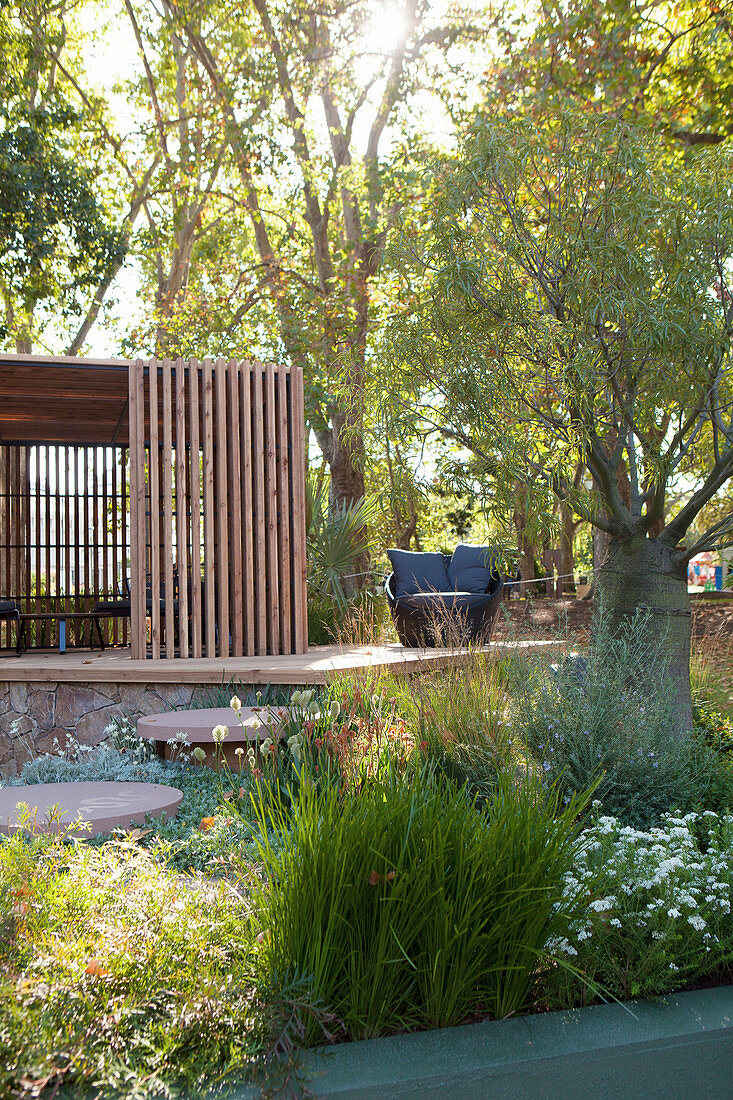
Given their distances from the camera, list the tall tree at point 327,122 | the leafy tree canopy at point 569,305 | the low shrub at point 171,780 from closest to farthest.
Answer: the low shrub at point 171,780 → the leafy tree canopy at point 569,305 → the tall tree at point 327,122

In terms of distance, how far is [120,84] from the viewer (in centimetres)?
1453

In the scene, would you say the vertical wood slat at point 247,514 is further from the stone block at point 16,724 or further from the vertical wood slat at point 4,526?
the vertical wood slat at point 4,526

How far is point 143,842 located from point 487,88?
435 inches

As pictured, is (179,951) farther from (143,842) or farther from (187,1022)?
(143,842)

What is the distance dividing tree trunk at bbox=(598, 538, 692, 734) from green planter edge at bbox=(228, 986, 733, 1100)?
9.96ft

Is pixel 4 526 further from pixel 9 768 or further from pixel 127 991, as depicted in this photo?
pixel 127 991

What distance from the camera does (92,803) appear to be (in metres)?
3.55

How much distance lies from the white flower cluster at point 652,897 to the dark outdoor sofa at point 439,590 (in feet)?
15.4

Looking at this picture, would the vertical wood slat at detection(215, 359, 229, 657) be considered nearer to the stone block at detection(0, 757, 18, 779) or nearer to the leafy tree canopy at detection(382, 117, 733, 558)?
the stone block at detection(0, 757, 18, 779)

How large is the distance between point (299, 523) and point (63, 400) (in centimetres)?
287

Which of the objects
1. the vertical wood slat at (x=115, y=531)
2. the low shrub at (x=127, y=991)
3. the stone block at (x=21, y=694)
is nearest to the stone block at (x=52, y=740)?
the stone block at (x=21, y=694)

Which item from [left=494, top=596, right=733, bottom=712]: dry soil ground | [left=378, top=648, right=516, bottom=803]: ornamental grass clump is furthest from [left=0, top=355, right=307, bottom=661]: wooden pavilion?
[left=378, top=648, right=516, bottom=803]: ornamental grass clump

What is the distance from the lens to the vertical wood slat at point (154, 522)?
7273mm

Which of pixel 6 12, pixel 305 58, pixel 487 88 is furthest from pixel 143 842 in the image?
pixel 6 12
